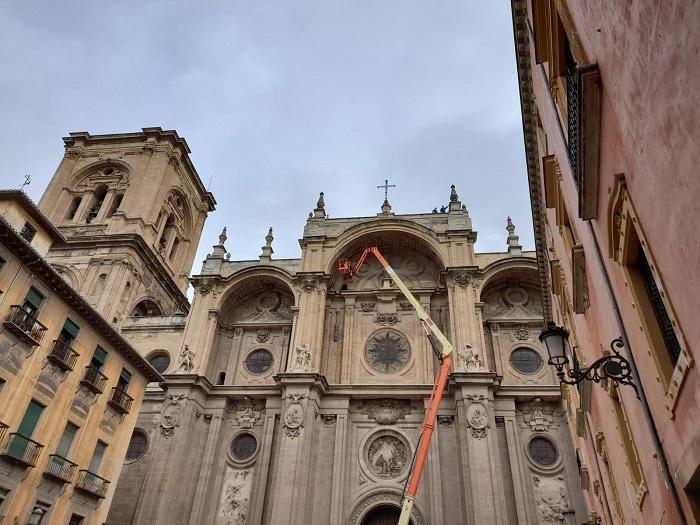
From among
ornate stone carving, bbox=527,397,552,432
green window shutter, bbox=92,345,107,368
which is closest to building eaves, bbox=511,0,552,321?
ornate stone carving, bbox=527,397,552,432

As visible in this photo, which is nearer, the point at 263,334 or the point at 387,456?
the point at 387,456

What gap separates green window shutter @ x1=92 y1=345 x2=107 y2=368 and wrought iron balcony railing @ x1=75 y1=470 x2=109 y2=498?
12.7 ft

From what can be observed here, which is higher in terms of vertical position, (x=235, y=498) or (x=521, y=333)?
(x=521, y=333)

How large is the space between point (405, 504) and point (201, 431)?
12.8m

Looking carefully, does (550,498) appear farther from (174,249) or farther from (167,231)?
(174,249)

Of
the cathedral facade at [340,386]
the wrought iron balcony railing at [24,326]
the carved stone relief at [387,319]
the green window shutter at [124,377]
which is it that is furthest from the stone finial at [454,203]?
the wrought iron balcony railing at [24,326]

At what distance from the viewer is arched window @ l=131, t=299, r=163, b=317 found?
3619cm

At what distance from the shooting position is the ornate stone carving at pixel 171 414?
25469 mm

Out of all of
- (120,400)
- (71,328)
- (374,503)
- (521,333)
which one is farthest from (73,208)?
(521,333)

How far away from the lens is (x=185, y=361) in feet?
91.0

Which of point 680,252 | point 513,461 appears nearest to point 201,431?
point 513,461

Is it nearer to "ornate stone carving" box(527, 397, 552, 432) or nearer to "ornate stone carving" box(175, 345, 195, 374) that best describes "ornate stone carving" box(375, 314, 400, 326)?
"ornate stone carving" box(527, 397, 552, 432)

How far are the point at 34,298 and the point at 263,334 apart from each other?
1405 centimetres

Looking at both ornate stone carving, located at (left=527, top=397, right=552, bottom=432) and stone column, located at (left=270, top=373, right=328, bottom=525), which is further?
ornate stone carving, located at (left=527, top=397, right=552, bottom=432)
